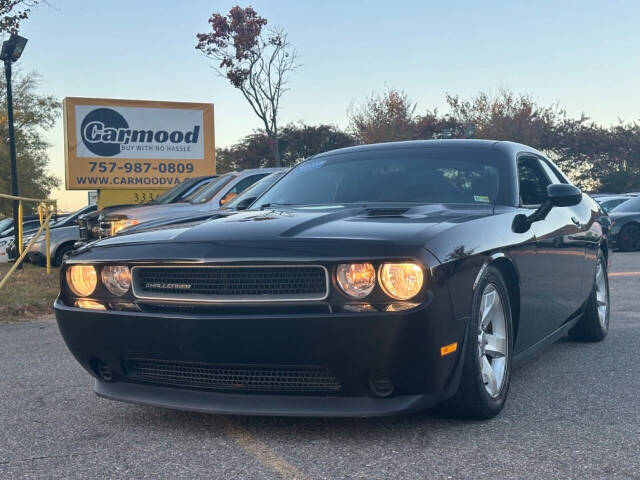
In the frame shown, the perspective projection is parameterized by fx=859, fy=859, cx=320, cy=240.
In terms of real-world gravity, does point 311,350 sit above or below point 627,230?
above

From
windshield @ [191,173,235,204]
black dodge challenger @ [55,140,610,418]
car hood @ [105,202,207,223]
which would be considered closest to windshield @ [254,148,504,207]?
black dodge challenger @ [55,140,610,418]

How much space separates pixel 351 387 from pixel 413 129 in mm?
42538

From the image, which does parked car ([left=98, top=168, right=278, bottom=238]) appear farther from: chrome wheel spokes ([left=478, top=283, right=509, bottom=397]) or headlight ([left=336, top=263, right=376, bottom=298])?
headlight ([left=336, top=263, right=376, bottom=298])

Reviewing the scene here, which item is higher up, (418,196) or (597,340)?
(418,196)

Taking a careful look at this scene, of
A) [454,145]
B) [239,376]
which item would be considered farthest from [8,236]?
[239,376]

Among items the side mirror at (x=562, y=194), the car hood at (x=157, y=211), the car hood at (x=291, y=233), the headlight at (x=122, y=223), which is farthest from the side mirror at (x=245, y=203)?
the headlight at (x=122, y=223)

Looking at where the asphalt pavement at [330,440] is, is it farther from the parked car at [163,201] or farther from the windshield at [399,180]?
the parked car at [163,201]

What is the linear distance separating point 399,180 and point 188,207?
6.95 metres

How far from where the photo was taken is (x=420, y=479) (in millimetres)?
3008

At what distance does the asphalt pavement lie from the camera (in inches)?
124

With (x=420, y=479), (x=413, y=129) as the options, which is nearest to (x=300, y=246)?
(x=420, y=479)

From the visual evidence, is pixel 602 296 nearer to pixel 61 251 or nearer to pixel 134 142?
pixel 61 251

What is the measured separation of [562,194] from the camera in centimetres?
468

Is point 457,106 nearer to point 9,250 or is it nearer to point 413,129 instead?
point 413,129
